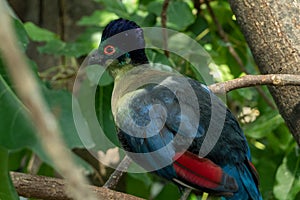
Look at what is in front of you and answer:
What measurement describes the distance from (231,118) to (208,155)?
0.63 ft

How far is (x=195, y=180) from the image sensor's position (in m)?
1.56

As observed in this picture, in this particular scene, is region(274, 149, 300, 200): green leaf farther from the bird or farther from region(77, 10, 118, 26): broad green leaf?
region(77, 10, 118, 26): broad green leaf

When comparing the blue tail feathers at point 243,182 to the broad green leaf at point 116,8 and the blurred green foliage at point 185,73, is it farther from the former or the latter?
the broad green leaf at point 116,8

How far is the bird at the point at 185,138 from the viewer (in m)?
1.58

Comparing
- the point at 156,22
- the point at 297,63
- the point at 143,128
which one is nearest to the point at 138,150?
the point at 143,128

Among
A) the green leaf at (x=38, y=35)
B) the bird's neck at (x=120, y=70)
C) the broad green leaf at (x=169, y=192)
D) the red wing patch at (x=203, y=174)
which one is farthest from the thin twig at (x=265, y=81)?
the green leaf at (x=38, y=35)

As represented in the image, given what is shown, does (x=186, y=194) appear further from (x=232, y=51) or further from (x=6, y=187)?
(x=232, y=51)

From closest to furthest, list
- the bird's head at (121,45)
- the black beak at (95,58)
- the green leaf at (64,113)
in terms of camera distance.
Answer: the green leaf at (64,113) < the bird's head at (121,45) < the black beak at (95,58)

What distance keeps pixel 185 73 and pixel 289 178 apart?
25.2 inches

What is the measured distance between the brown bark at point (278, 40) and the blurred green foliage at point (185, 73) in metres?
0.42

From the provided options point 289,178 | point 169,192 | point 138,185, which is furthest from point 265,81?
point 138,185

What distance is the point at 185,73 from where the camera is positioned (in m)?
2.38

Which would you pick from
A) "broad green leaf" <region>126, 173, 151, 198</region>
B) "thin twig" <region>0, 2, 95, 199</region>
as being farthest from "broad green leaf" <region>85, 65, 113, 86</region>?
"thin twig" <region>0, 2, 95, 199</region>

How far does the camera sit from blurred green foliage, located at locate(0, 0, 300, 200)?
5.88 feet
